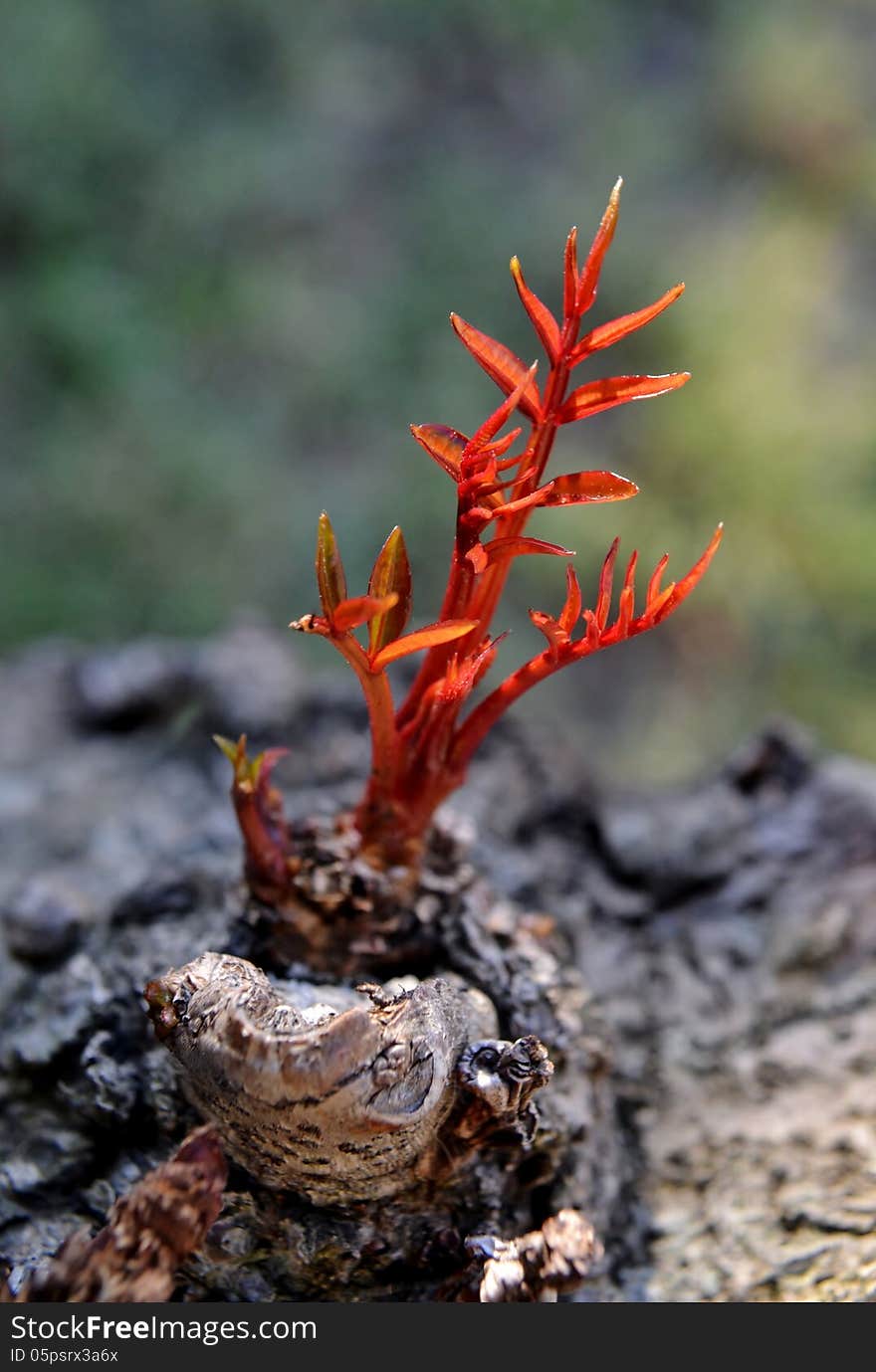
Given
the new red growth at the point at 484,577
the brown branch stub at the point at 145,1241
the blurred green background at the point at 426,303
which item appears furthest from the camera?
the blurred green background at the point at 426,303

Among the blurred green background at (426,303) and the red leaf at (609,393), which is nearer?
the red leaf at (609,393)

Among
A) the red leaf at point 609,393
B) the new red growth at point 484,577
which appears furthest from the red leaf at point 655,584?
the red leaf at point 609,393

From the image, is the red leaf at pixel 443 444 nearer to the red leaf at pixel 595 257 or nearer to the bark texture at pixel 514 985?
the red leaf at pixel 595 257

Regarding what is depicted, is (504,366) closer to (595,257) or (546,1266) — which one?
(595,257)

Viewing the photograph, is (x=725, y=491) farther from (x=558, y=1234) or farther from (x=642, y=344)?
(x=558, y=1234)

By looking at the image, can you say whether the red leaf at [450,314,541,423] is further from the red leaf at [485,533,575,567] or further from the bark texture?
the bark texture

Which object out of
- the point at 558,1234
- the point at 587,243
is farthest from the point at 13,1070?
the point at 587,243

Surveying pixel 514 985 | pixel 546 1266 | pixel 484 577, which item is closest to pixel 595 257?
pixel 484 577
